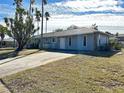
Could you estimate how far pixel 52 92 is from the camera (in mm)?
12242

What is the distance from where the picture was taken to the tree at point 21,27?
41281 mm

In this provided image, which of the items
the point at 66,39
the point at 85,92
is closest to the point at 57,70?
the point at 85,92

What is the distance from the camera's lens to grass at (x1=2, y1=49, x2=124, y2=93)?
497 inches

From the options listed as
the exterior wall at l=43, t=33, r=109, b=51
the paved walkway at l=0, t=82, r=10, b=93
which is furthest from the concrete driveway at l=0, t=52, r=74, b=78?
the exterior wall at l=43, t=33, r=109, b=51

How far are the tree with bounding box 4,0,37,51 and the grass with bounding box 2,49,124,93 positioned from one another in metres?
23.8

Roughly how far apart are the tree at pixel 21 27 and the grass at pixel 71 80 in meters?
23.8

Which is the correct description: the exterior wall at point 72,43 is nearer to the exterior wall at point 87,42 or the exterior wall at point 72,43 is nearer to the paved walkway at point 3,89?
the exterior wall at point 87,42

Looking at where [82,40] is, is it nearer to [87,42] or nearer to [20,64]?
[87,42]

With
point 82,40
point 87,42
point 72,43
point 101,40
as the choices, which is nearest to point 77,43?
point 82,40

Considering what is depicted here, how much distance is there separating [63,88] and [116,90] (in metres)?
2.42

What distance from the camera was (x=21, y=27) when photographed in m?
41.3

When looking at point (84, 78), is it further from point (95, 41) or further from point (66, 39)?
point (66, 39)

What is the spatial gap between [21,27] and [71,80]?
28150mm

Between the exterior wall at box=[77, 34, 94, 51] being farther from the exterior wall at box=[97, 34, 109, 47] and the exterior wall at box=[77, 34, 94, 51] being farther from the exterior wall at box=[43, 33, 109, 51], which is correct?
the exterior wall at box=[97, 34, 109, 47]
